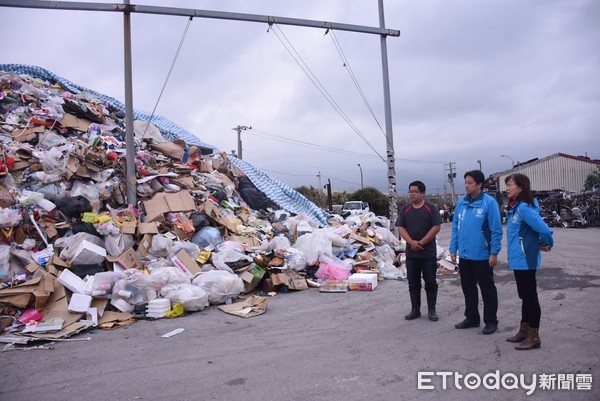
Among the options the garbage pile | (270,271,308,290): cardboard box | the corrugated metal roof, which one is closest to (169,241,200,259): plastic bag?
the garbage pile

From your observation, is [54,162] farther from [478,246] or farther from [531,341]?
[531,341]

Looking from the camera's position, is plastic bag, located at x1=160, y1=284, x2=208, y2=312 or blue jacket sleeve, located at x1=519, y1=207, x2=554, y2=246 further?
plastic bag, located at x1=160, y1=284, x2=208, y2=312

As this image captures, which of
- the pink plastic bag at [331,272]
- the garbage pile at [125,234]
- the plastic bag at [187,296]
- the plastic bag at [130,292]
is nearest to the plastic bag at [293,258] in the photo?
the garbage pile at [125,234]

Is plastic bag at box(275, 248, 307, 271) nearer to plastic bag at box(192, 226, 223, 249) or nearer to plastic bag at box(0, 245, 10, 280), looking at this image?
plastic bag at box(192, 226, 223, 249)

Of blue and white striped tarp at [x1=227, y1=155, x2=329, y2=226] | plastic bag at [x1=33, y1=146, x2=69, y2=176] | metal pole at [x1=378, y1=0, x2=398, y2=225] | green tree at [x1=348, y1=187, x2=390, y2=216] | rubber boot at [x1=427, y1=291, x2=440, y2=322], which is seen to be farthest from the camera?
green tree at [x1=348, y1=187, x2=390, y2=216]

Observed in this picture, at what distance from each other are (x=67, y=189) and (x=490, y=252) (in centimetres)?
726

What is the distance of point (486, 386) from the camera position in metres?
3.33

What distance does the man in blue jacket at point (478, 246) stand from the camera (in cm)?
458

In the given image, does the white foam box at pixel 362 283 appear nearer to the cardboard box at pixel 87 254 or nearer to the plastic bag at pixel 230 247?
the plastic bag at pixel 230 247

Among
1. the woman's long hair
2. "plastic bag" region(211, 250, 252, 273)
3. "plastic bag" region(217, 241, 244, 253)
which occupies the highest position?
the woman's long hair

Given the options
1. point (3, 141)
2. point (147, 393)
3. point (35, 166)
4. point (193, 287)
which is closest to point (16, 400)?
point (147, 393)

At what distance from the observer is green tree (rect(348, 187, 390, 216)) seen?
3571 centimetres

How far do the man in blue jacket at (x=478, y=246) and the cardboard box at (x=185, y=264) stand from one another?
4.20 metres
